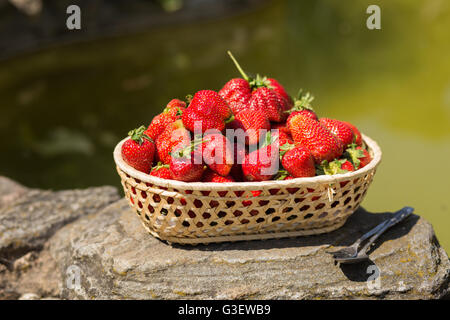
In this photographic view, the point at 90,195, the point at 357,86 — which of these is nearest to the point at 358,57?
the point at 357,86

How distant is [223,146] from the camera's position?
1251mm

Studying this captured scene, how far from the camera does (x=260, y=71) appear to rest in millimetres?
4125

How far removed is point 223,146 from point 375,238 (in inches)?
19.2

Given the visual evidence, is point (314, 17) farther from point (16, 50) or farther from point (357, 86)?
point (16, 50)

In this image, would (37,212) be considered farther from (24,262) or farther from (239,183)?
(239,183)

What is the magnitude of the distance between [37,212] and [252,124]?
871mm

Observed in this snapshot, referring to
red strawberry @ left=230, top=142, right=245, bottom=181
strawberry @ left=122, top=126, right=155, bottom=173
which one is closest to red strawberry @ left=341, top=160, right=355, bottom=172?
red strawberry @ left=230, top=142, right=245, bottom=181

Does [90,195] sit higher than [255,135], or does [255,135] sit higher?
[255,135]

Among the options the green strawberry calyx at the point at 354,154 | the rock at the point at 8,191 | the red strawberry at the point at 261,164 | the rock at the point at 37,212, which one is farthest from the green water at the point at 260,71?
the red strawberry at the point at 261,164

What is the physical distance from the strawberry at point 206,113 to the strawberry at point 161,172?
117 mm

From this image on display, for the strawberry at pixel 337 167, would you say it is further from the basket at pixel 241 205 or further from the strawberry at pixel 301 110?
the strawberry at pixel 301 110

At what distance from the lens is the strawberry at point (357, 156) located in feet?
4.51

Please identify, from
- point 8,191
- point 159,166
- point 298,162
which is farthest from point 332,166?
point 8,191

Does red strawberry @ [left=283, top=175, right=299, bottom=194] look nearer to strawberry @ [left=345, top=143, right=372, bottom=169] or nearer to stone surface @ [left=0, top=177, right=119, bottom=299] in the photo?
strawberry @ [left=345, top=143, right=372, bottom=169]
